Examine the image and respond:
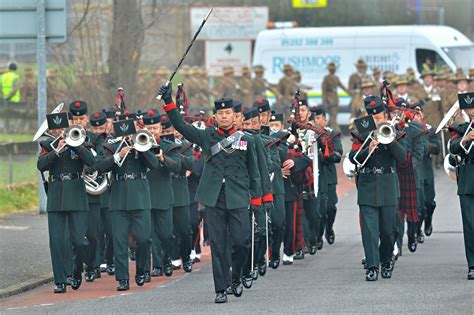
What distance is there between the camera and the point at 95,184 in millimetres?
17828

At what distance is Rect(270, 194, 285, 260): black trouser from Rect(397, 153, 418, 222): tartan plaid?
135 cm

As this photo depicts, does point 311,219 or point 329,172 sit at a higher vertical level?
point 329,172

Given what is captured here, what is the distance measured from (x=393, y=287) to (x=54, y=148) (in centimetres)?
356

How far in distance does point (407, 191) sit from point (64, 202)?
14.9 ft

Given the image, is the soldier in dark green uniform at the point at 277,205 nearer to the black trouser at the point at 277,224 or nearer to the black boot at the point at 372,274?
the black trouser at the point at 277,224

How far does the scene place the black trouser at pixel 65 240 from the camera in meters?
16.9

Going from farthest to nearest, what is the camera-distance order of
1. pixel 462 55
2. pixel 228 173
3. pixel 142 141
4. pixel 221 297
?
1. pixel 462 55
2. pixel 142 141
3. pixel 228 173
4. pixel 221 297

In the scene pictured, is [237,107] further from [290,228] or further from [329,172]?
[329,172]

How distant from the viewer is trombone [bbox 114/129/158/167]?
1684 centimetres

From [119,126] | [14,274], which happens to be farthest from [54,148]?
[14,274]

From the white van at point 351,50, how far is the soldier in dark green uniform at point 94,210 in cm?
2222

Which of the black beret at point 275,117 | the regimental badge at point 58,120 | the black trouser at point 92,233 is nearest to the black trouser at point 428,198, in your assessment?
the black beret at point 275,117

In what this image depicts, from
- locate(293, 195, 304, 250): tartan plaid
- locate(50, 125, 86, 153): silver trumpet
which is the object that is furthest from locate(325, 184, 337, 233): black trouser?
locate(50, 125, 86, 153): silver trumpet

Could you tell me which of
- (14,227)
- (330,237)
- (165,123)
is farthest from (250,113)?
(14,227)
